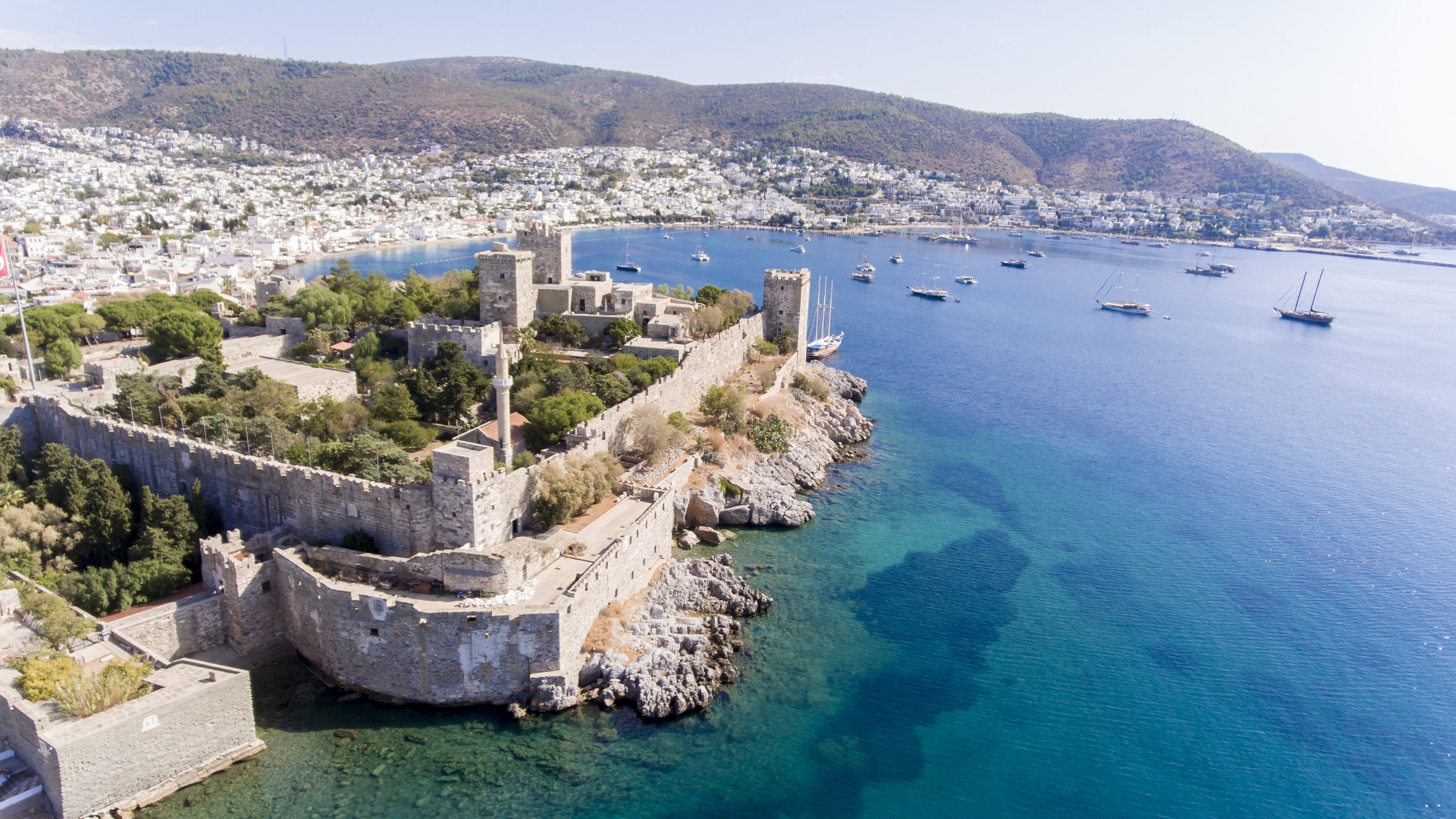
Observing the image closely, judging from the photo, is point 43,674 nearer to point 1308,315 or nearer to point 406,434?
point 406,434

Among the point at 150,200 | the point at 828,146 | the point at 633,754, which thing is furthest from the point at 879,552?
the point at 828,146

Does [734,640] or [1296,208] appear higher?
[1296,208]

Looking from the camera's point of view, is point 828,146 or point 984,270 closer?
point 984,270

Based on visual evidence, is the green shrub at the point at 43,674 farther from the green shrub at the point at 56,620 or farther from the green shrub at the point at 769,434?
the green shrub at the point at 769,434

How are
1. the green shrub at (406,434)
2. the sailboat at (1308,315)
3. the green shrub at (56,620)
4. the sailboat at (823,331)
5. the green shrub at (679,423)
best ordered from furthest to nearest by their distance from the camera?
the sailboat at (1308,315) → the sailboat at (823,331) → the green shrub at (679,423) → the green shrub at (406,434) → the green shrub at (56,620)

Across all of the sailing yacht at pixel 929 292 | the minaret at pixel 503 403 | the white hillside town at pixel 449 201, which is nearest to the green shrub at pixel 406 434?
the minaret at pixel 503 403

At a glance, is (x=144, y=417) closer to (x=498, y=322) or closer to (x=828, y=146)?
(x=498, y=322)
